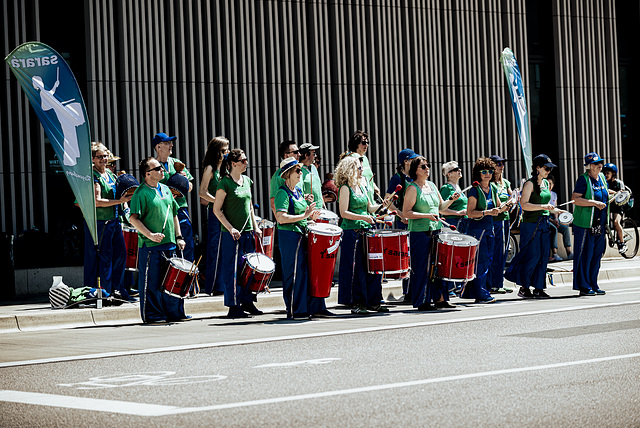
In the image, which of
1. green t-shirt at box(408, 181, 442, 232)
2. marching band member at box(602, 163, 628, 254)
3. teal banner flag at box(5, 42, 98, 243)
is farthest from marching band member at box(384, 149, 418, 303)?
marching band member at box(602, 163, 628, 254)

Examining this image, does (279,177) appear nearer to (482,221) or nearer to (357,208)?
(357,208)

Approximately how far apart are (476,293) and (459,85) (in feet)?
26.2

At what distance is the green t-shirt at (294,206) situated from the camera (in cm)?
1256

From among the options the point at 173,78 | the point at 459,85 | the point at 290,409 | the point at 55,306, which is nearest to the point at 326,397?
the point at 290,409

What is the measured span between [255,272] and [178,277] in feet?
3.07

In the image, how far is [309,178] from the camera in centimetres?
1325

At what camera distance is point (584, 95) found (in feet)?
77.5

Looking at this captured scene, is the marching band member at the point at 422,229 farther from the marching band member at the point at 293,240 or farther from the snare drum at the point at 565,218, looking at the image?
the snare drum at the point at 565,218

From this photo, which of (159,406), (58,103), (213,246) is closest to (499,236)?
(213,246)

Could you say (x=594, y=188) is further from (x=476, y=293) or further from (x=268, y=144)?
(x=268, y=144)

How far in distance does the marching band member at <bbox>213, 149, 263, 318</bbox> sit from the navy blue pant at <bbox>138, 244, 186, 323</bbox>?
67 centimetres

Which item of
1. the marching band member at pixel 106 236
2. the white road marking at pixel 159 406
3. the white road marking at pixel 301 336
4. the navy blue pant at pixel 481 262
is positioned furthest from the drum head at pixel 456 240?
the white road marking at pixel 159 406

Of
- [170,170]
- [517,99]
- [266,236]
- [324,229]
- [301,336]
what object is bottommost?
[301,336]

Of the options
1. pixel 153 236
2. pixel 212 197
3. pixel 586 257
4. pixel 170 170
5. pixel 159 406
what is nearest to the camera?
pixel 159 406
